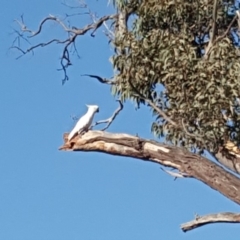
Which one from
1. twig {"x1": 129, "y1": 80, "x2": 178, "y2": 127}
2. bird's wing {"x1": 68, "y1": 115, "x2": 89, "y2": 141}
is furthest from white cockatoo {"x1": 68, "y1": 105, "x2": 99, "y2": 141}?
twig {"x1": 129, "y1": 80, "x2": 178, "y2": 127}

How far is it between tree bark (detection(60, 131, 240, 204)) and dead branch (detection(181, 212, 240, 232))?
18cm

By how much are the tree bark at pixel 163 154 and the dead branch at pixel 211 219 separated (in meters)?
0.18

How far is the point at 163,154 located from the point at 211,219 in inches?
33.1

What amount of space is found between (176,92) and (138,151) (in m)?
1.00

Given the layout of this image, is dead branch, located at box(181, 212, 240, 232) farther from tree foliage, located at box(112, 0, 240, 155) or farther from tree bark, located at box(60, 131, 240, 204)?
tree foliage, located at box(112, 0, 240, 155)

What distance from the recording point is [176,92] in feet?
33.3

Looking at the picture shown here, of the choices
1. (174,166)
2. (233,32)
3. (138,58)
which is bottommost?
(174,166)

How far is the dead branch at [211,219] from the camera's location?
9.09 m

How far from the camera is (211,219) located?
915cm

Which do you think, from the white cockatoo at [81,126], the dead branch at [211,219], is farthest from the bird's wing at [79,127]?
the dead branch at [211,219]

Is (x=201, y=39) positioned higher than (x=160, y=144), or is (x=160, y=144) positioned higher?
(x=201, y=39)

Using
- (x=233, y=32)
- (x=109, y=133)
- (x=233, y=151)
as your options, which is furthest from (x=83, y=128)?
(x=233, y=32)

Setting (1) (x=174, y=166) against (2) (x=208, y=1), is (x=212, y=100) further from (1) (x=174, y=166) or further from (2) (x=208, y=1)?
(2) (x=208, y=1)

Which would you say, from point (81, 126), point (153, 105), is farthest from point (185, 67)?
point (81, 126)
